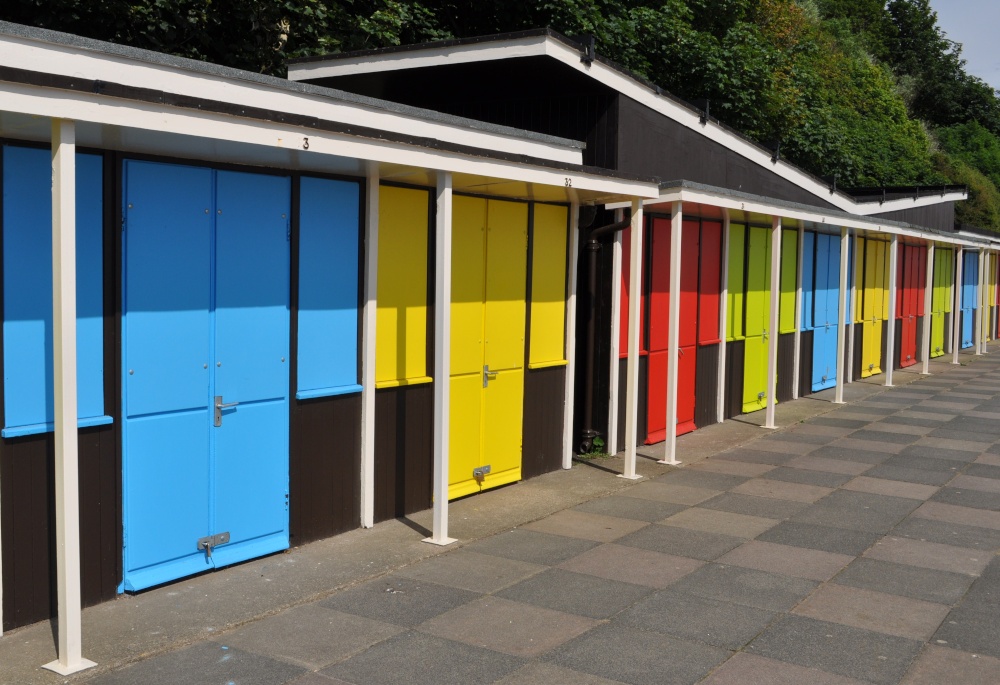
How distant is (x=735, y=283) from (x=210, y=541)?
360 inches

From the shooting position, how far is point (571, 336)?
32.2ft

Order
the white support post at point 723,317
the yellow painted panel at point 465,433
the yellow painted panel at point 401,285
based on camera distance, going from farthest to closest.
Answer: the white support post at point 723,317
the yellow painted panel at point 465,433
the yellow painted panel at point 401,285

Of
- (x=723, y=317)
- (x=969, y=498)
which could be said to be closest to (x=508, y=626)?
(x=969, y=498)

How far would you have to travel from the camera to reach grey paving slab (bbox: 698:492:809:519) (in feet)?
27.4

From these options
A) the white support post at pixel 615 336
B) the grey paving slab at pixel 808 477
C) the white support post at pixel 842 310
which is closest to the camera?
the grey paving slab at pixel 808 477

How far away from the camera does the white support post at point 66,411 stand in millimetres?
4699

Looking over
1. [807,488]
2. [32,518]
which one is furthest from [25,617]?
[807,488]

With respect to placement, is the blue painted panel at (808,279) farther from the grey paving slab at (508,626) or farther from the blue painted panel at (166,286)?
the blue painted panel at (166,286)

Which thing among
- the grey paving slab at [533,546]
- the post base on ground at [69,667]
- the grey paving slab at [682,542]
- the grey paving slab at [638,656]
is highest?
the post base on ground at [69,667]

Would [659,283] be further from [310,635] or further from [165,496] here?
[310,635]

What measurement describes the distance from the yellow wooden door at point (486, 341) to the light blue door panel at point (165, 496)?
8.39 feet

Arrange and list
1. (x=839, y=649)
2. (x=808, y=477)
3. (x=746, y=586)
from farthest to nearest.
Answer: (x=808, y=477)
(x=746, y=586)
(x=839, y=649)

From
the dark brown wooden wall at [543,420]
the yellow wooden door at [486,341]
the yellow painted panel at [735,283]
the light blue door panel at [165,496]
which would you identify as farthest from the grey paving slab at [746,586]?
the yellow painted panel at [735,283]

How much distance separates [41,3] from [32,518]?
10694mm
